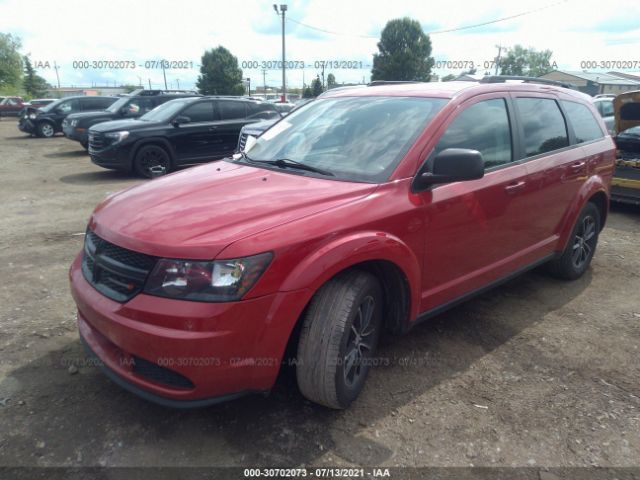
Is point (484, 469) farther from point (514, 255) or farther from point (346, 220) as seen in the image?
point (514, 255)

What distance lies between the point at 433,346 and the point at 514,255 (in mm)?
938

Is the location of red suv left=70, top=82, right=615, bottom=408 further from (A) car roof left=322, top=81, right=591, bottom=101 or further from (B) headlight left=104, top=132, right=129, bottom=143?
(B) headlight left=104, top=132, right=129, bottom=143

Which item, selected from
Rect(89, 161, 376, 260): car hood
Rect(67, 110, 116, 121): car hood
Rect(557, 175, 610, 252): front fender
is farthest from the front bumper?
Rect(67, 110, 116, 121): car hood

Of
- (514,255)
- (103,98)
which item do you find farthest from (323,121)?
(103,98)

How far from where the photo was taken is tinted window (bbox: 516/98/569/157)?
3.55 metres

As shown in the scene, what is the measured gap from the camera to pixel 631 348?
332 cm

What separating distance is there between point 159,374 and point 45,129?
19.4 meters

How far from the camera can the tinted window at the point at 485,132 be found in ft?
9.73

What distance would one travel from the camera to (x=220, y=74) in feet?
174

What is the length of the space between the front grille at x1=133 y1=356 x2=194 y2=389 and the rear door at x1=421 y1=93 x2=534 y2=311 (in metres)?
1.49

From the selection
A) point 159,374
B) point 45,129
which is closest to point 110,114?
point 45,129

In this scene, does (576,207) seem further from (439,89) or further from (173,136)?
(173,136)

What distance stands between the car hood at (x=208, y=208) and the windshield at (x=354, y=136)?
0.70ft

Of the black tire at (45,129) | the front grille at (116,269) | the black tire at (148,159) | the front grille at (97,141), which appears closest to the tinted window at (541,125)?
the front grille at (116,269)
